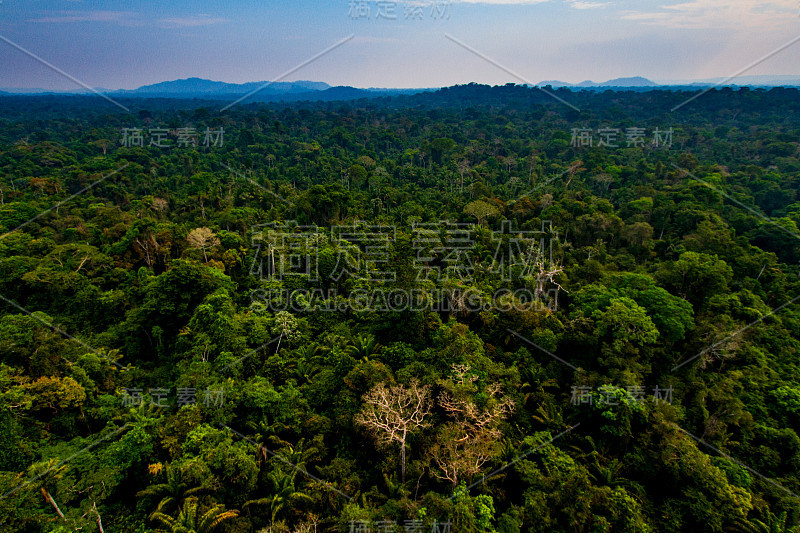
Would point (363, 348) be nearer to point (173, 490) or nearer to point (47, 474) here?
point (173, 490)

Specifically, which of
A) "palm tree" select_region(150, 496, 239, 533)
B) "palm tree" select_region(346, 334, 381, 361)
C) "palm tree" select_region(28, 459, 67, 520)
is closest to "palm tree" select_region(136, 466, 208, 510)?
"palm tree" select_region(150, 496, 239, 533)

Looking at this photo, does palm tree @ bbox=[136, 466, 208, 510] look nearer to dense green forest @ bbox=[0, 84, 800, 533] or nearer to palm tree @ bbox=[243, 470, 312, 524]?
dense green forest @ bbox=[0, 84, 800, 533]

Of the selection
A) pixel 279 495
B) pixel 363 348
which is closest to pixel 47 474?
pixel 279 495

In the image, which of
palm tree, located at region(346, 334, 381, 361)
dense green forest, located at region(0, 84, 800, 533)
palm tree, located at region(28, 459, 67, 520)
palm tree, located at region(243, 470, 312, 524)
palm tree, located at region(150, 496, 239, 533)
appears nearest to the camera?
palm tree, located at region(150, 496, 239, 533)

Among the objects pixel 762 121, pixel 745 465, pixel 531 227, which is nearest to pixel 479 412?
pixel 745 465

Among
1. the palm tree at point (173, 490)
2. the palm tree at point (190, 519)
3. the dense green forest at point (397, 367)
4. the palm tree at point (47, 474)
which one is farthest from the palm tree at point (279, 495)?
the palm tree at point (47, 474)

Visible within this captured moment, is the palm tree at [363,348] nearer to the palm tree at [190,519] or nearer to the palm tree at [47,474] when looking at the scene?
the palm tree at [190,519]

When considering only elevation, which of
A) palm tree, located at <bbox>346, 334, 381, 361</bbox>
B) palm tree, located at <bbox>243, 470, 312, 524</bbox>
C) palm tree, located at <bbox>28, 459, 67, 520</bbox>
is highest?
palm tree, located at <bbox>346, 334, 381, 361</bbox>
